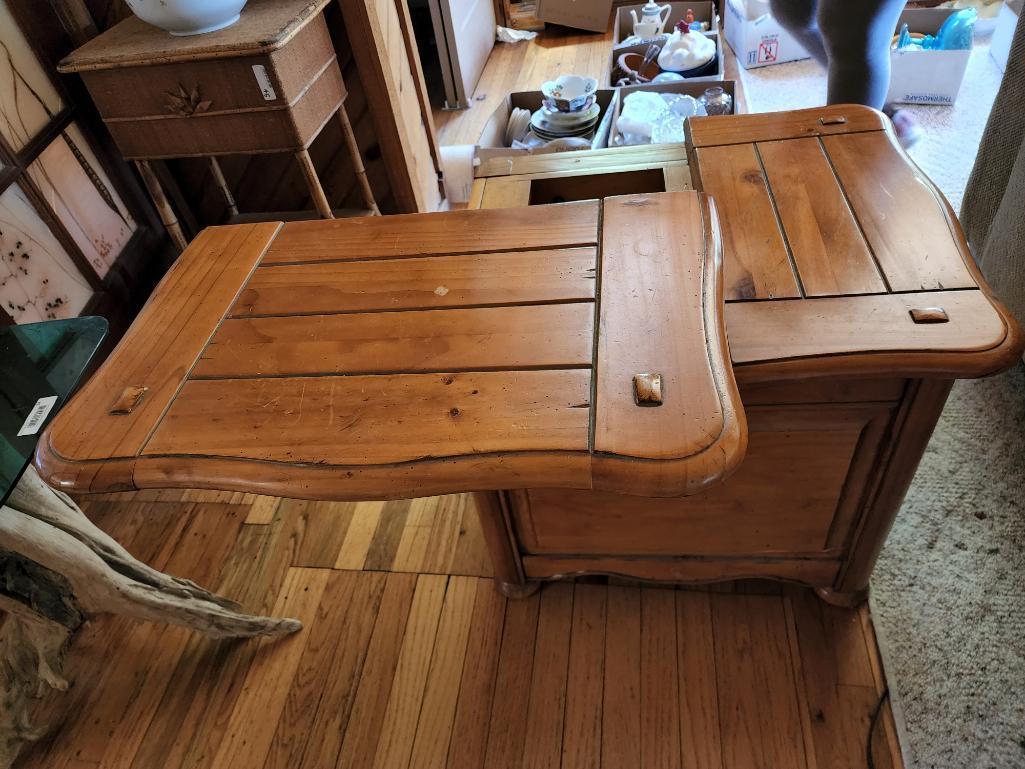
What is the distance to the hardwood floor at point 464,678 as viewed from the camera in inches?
44.9

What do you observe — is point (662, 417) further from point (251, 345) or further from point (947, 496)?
point (947, 496)

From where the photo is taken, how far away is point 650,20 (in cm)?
295

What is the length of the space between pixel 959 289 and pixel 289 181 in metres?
1.81

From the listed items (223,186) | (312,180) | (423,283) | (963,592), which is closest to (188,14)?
(312,180)

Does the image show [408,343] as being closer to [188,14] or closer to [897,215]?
[897,215]

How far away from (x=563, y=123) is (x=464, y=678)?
5.62 feet

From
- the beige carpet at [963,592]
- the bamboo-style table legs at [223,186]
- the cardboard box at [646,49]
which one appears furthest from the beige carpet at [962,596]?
the bamboo-style table legs at [223,186]

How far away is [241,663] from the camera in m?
1.31

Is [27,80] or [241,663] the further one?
[27,80]

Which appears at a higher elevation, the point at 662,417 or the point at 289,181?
the point at 662,417

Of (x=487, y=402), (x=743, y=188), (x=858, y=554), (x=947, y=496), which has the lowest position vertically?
(x=947, y=496)

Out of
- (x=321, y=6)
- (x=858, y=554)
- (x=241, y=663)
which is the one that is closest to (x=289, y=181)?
(x=321, y=6)

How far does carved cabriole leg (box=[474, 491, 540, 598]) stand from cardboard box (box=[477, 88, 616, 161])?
1273mm

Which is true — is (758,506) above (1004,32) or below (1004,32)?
above
